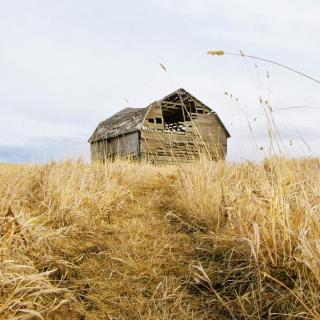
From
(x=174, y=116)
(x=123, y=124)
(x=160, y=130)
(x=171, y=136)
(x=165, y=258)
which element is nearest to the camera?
(x=165, y=258)

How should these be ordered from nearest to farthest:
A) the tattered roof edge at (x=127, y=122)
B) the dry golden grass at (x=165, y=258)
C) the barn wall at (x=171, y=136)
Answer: the dry golden grass at (x=165, y=258), the barn wall at (x=171, y=136), the tattered roof edge at (x=127, y=122)

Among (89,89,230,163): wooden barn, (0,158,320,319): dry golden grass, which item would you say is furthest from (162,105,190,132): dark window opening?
(0,158,320,319): dry golden grass

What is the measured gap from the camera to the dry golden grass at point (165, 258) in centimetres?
204

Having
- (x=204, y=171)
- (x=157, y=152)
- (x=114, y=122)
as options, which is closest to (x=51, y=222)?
(x=204, y=171)

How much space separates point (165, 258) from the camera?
2820 millimetres

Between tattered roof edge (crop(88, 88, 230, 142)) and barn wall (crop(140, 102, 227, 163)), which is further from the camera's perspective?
tattered roof edge (crop(88, 88, 230, 142))

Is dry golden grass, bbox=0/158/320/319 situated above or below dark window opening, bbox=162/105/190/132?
below

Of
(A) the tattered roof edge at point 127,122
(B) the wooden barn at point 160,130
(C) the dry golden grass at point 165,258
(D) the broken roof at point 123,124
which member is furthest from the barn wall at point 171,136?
(C) the dry golden grass at point 165,258

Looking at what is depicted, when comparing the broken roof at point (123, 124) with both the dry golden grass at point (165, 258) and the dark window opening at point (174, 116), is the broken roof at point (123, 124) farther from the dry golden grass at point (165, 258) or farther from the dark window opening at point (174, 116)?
the dry golden grass at point (165, 258)

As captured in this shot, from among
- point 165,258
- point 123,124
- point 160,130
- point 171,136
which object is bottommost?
point 165,258

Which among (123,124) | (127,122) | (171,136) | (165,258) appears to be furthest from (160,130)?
(165,258)

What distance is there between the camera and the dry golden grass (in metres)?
2.04

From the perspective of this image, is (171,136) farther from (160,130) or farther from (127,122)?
(127,122)

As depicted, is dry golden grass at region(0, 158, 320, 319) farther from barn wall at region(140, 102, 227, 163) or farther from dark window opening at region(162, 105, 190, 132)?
dark window opening at region(162, 105, 190, 132)
